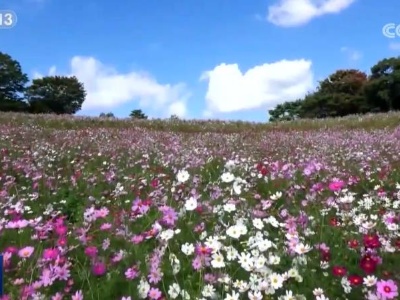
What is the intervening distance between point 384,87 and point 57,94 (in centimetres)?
3975

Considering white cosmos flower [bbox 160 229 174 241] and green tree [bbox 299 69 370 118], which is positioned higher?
green tree [bbox 299 69 370 118]

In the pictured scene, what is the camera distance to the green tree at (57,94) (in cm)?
6222

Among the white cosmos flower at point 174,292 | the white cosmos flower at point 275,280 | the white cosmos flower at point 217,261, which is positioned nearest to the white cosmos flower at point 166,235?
the white cosmos flower at point 217,261

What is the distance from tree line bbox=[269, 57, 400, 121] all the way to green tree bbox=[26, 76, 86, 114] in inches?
1144

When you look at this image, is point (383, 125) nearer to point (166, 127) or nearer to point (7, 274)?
point (166, 127)

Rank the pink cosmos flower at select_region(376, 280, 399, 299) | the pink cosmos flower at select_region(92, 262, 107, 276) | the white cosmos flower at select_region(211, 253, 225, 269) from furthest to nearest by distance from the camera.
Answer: the pink cosmos flower at select_region(92, 262, 107, 276) < the white cosmos flower at select_region(211, 253, 225, 269) < the pink cosmos flower at select_region(376, 280, 399, 299)


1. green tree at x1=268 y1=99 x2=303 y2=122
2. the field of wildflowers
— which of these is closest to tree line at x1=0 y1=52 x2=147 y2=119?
green tree at x1=268 y1=99 x2=303 y2=122

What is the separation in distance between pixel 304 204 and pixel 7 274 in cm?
264

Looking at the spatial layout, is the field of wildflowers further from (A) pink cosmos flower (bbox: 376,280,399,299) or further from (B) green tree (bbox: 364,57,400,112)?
(B) green tree (bbox: 364,57,400,112)

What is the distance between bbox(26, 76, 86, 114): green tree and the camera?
6222cm

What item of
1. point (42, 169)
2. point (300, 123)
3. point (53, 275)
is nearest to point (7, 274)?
point (53, 275)

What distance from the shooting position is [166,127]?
910 inches

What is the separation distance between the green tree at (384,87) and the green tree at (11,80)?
128ft

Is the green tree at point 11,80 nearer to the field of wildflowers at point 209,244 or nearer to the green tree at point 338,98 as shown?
the green tree at point 338,98
